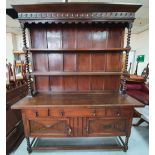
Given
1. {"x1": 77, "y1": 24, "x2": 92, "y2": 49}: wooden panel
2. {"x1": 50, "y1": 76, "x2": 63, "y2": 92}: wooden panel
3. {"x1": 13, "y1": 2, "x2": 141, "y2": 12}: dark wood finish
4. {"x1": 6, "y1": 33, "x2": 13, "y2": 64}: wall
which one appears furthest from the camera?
{"x1": 6, "y1": 33, "x2": 13, "y2": 64}: wall

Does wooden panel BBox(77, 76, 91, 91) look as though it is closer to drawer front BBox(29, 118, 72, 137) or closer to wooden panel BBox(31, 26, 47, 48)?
drawer front BBox(29, 118, 72, 137)

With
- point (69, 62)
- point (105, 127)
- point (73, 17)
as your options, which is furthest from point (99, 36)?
point (105, 127)

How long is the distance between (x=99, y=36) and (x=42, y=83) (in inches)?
49.9

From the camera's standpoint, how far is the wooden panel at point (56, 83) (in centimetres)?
217

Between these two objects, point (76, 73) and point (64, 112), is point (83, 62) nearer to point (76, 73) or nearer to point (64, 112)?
point (76, 73)

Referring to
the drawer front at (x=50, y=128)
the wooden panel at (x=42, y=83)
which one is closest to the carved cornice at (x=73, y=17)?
the wooden panel at (x=42, y=83)

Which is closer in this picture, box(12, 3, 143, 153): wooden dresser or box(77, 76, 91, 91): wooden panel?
box(12, 3, 143, 153): wooden dresser

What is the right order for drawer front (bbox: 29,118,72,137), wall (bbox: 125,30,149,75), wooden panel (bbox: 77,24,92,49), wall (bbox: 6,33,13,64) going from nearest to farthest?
1. drawer front (bbox: 29,118,72,137)
2. wooden panel (bbox: 77,24,92,49)
3. wall (bbox: 125,30,149,75)
4. wall (bbox: 6,33,13,64)

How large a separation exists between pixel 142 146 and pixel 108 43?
183cm

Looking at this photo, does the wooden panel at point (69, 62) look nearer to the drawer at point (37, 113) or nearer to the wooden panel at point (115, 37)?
the wooden panel at point (115, 37)

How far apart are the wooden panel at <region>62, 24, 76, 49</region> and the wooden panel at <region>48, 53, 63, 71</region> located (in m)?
0.20

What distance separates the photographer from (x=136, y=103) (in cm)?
175

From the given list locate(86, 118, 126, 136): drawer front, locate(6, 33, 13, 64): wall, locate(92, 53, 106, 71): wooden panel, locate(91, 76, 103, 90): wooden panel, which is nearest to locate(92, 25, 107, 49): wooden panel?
locate(92, 53, 106, 71): wooden panel

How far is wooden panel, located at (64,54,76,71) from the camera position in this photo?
6.98ft
